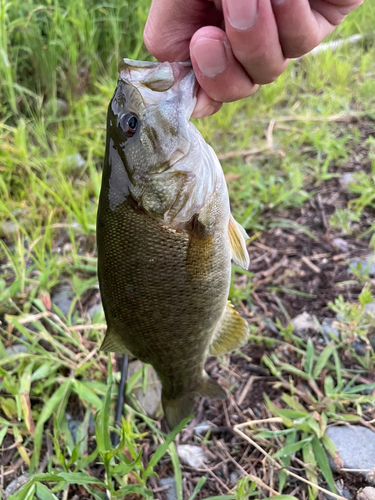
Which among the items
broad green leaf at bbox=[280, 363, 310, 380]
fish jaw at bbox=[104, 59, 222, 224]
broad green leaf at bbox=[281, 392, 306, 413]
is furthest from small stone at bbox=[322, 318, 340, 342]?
fish jaw at bbox=[104, 59, 222, 224]

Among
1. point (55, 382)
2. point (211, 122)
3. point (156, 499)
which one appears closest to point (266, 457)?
point (156, 499)

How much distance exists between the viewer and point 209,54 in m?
1.26

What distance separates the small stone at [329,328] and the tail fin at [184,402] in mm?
804

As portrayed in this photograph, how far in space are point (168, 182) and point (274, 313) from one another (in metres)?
1.32

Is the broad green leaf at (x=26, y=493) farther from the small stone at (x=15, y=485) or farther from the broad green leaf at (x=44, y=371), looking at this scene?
the broad green leaf at (x=44, y=371)

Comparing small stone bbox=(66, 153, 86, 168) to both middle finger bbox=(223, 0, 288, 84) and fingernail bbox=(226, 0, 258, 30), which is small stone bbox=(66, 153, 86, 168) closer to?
middle finger bbox=(223, 0, 288, 84)

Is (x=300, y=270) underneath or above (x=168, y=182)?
underneath

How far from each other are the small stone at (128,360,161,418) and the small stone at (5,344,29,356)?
670 mm

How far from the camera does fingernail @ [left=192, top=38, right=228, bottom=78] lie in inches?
49.7

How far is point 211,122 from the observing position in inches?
131

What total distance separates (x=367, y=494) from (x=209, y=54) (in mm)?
1895

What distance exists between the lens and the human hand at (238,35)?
3.79ft

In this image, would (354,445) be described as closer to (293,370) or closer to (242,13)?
(293,370)

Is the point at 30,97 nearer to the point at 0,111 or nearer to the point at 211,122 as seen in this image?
the point at 0,111
